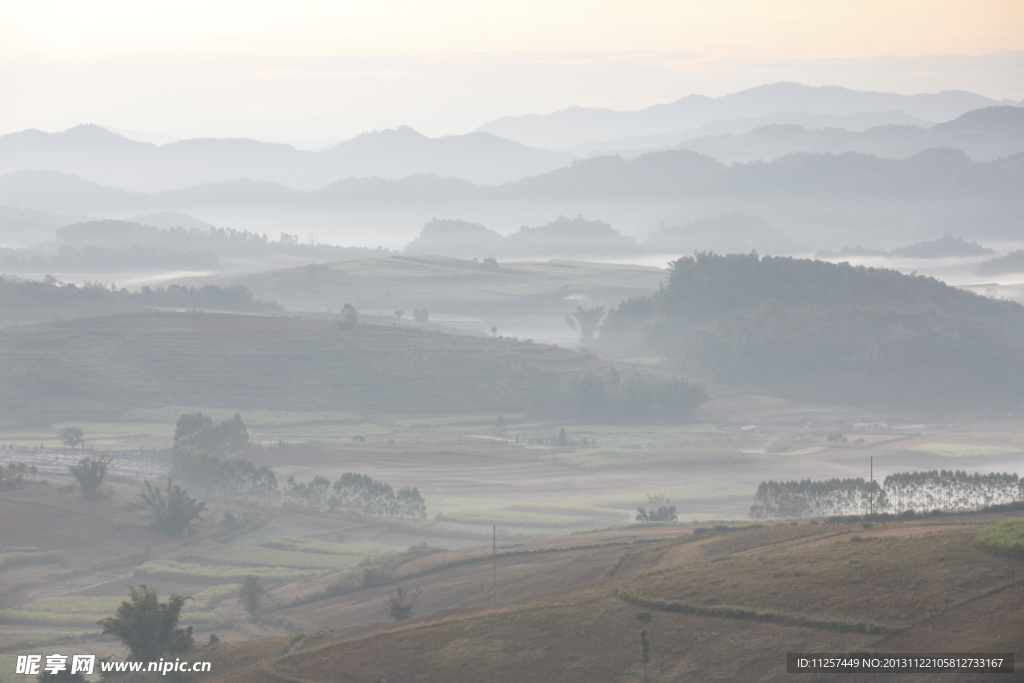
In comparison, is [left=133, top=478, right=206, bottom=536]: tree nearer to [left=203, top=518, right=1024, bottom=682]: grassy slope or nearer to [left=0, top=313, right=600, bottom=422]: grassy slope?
[left=203, top=518, right=1024, bottom=682]: grassy slope

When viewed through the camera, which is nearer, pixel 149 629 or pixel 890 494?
pixel 149 629

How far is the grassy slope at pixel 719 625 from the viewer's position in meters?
34.6

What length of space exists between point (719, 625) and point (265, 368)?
148491 millimetres

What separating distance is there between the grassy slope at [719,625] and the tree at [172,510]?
50.1 metres

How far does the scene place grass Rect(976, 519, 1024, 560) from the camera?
37.9 metres

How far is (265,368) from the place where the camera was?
584 ft

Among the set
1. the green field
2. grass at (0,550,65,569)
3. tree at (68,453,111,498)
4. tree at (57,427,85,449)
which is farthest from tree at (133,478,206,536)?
the green field

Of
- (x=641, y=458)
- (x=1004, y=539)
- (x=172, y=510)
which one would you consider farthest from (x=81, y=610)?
(x=641, y=458)

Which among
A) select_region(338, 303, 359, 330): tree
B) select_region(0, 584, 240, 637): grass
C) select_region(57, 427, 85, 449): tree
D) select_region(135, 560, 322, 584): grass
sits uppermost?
select_region(338, 303, 359, 330): tree

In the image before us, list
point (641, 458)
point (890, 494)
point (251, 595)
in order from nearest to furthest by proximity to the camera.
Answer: point (251, 595)
point (890, 494)
point (641, 458)

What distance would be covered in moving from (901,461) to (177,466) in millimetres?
90590

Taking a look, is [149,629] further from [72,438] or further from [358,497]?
[72,438]

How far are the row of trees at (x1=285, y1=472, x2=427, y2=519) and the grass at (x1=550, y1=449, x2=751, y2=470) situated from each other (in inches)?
1087

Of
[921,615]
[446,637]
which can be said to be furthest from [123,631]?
[921,615]
